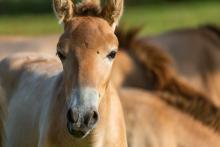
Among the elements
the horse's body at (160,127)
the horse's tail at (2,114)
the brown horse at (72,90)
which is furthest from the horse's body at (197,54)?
the brown horse at (72,90)

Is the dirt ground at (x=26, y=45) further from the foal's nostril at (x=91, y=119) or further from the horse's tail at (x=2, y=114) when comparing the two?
the foal's nostril at (x=91, y=119)

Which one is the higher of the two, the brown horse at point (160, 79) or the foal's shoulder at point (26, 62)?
the foal's shoulder at point (26, 62)

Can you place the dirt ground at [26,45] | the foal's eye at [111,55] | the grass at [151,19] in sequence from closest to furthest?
the foal's eye at [111,55]
the dirt ground at [26,45]
the grass at [151,19]

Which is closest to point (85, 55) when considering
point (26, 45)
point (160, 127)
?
point (160, 127)

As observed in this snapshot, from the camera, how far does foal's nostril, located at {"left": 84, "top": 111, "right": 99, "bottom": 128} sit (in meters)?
5.63

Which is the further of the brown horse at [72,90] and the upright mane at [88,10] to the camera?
the upright mane at [88,10]

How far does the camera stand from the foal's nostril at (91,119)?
563cm

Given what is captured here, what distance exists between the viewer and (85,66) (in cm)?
586

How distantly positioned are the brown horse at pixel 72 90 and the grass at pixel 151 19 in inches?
509

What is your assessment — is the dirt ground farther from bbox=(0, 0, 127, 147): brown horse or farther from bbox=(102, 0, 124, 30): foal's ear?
bbox=(102, 0, 124, 30): foal's ear

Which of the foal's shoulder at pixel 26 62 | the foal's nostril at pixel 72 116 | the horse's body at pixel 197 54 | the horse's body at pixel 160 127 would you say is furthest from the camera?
the horse's body at pixel 197 54

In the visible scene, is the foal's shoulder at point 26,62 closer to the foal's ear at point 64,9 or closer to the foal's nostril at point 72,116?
the foal's ear at point 64,9

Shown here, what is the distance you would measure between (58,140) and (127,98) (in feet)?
8.04

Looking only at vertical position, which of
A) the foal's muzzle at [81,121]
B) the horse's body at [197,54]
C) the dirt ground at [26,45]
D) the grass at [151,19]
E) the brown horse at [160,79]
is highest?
the foal's muzzle at [81,121]
